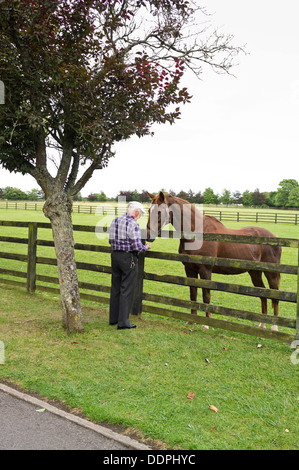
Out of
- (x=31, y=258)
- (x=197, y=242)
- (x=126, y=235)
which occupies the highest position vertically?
(x=126, y=235)

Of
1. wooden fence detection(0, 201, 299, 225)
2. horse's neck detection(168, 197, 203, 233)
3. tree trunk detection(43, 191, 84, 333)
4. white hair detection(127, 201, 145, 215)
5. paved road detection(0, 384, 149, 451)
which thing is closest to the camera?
paved road detection(0, 384, 149, 451)

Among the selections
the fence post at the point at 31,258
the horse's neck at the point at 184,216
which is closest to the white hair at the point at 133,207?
the horse's neck at the point at 184,216

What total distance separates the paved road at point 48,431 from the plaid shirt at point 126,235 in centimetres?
280

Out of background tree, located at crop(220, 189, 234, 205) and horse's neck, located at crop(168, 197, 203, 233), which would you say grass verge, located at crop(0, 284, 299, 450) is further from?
background tree, located at crop(220, 189, 234, 205)

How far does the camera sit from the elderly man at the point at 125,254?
6105 mm

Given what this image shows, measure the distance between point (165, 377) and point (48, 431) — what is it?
1.58 metres

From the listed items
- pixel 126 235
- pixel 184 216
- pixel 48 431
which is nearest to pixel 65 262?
pixel 126 235

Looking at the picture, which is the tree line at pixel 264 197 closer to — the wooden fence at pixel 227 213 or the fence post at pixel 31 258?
the wooden fence at pixel 227 213

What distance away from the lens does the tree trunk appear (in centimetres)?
606

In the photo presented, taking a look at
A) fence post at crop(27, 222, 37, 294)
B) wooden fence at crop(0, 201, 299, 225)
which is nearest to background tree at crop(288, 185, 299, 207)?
wooden fence at crop(0, 201, 299, 225)

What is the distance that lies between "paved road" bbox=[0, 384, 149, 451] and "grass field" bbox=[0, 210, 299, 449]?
0.20 m

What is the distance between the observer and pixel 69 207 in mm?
6484

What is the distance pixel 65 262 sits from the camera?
6.14 metres

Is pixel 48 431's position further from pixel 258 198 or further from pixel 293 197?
pixel 258 198
